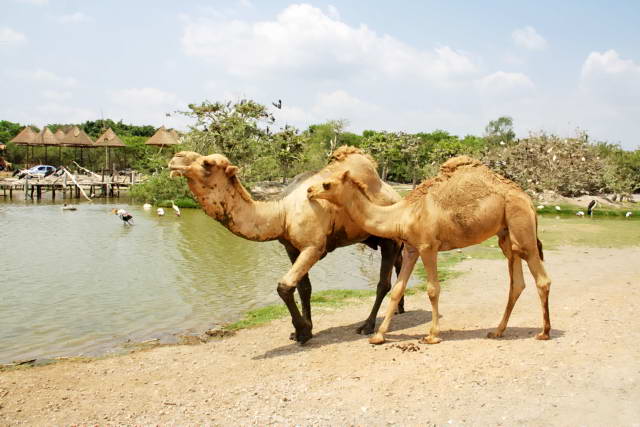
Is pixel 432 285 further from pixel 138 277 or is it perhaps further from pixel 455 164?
pixel 138 277

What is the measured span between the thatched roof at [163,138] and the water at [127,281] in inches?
1034

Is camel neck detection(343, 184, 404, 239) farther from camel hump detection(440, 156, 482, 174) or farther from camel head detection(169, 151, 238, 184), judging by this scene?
camel head detection(169, 151, 238, 184)

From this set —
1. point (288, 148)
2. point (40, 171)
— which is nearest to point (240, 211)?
point (288, 148)

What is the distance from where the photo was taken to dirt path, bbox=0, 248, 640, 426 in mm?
5188

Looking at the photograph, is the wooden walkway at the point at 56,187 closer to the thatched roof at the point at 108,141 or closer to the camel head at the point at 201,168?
the thatched roof at the point at 108,141

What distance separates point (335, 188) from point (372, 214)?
630mm

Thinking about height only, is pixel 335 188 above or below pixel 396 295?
above

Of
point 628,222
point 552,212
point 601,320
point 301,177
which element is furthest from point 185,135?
point 601,320

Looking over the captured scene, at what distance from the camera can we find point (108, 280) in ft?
49.2

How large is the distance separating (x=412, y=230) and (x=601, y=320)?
3.06 metres

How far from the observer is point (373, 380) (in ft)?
19.7

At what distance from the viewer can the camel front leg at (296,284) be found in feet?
23.1

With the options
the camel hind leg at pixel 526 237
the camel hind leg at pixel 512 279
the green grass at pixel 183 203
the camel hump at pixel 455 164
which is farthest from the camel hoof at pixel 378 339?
the green grass at pixel 183 203

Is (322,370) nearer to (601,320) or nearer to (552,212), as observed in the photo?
(601,320)
